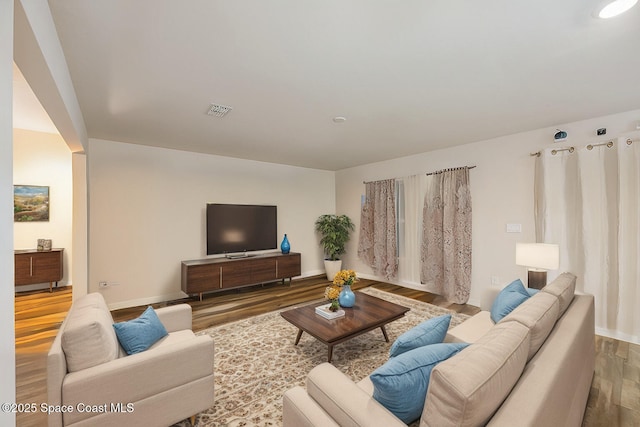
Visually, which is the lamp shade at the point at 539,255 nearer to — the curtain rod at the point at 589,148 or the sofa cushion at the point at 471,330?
the sofa cushion at the point at 471,330

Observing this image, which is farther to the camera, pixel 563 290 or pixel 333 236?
pixel 333 236

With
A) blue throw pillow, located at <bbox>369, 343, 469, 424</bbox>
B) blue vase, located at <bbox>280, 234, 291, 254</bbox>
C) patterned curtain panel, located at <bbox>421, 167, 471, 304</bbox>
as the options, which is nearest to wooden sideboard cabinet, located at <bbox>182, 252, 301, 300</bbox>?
blue vase, located at <bbox>280, 234, 291, 254</bbox>

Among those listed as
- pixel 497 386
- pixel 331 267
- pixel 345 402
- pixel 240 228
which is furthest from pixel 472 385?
pixel 331 267

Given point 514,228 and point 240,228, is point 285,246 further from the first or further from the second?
point 514,228

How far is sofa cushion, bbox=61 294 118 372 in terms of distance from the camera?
141 cm

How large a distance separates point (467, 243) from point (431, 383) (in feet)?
12.5

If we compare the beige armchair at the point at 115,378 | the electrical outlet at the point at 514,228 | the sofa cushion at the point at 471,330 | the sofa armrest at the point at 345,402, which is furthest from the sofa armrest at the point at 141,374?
the electrical outlet at the point at 514,228

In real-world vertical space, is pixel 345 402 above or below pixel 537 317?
below

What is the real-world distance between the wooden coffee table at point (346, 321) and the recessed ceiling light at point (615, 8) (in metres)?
2.61

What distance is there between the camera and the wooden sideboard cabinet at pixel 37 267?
14.1 ft

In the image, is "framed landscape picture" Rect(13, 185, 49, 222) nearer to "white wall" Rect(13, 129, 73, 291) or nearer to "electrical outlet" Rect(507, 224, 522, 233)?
"white wall" Rect(13, 129, 73, 291)

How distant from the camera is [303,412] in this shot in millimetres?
1141

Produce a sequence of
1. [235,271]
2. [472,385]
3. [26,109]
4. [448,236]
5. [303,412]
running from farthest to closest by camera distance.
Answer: [235,271], [448,236], [26,109], [303,412], [472,385]

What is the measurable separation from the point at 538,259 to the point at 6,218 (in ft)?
12.4
